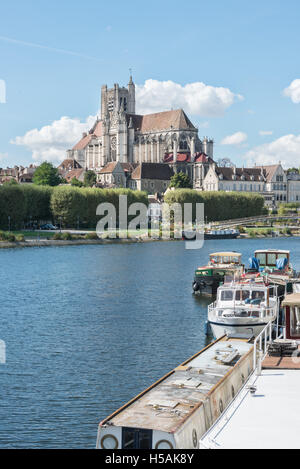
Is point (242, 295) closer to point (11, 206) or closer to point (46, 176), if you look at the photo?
point (11, 206)

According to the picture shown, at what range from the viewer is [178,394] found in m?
18.8

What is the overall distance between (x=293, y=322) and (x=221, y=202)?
14433 centimetres

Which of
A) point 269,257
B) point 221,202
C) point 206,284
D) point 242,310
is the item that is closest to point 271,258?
point 269,257

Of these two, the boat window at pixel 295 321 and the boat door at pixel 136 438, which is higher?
the boat window at pixel 295 321

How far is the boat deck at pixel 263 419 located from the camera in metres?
15.6

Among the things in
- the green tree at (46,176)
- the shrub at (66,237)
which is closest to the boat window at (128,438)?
the shrub at (66,237)

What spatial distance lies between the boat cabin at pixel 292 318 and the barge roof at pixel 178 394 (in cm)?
179

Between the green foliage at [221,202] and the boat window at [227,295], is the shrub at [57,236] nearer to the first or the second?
the green foliage at [221,202]

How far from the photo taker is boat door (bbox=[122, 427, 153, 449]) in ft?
51.4

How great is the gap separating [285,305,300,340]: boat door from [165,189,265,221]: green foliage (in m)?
135

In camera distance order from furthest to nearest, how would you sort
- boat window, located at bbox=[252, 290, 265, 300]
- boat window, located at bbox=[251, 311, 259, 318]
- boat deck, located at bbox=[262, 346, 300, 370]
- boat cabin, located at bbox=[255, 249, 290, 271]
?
boat cabin, located at bbox=[255, 249, 290, 271]
boat window, located at bbox=[252, 290, 265, 300]
boat window, located at bbox=[251, 311, 259, 318]
boat deck, located at bbox=[262, 346, 300, 370]

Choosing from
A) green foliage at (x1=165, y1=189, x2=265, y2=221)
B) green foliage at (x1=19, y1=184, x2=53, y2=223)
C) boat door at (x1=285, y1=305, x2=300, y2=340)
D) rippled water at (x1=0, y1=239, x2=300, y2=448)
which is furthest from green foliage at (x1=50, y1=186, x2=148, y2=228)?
boat door at (x1=285, y1=305, x2=300, y2=340)

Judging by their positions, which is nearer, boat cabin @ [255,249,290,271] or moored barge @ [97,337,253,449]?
moored barge @ [97,337,253,449]

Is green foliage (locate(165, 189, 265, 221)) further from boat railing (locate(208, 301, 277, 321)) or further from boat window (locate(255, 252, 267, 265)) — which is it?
boat railing (locate(208, 301, 277, 321))
